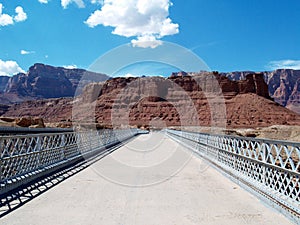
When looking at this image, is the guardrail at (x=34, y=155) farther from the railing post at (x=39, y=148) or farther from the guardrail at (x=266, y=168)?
the guardrail at (x=266, y=168)

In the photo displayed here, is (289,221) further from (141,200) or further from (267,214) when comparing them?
(141,200)

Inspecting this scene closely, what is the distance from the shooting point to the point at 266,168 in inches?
291

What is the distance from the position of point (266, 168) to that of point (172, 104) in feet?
478

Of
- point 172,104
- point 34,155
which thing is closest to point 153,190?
point 34,155

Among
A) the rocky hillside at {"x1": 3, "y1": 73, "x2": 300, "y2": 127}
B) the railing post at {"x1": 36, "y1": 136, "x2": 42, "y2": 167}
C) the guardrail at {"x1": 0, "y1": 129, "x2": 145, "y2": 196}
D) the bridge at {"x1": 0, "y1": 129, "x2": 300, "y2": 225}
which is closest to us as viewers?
the bridge at {"x1": 0, "y1": 129, "x2": 300, "y2": 225}

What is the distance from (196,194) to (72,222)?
3.50m

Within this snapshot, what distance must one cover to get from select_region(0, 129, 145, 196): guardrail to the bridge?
29 millimetres

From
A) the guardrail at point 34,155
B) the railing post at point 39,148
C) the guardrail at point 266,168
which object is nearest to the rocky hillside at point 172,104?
the guardrail at point 34,155

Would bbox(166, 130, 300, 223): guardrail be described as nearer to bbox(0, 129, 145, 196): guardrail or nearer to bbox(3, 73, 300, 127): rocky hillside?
bbox(0, 129, 145, 196): guardrail

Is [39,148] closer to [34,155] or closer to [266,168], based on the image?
[34,155]

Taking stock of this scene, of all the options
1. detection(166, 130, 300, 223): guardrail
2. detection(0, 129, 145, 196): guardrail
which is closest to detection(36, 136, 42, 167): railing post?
detection(0, 129, 145, 196): guardrail

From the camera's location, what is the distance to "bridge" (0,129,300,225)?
5832 mm

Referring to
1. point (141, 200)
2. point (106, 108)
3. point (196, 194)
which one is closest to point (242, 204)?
point (196, 194)

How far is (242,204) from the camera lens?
22.6 feet
